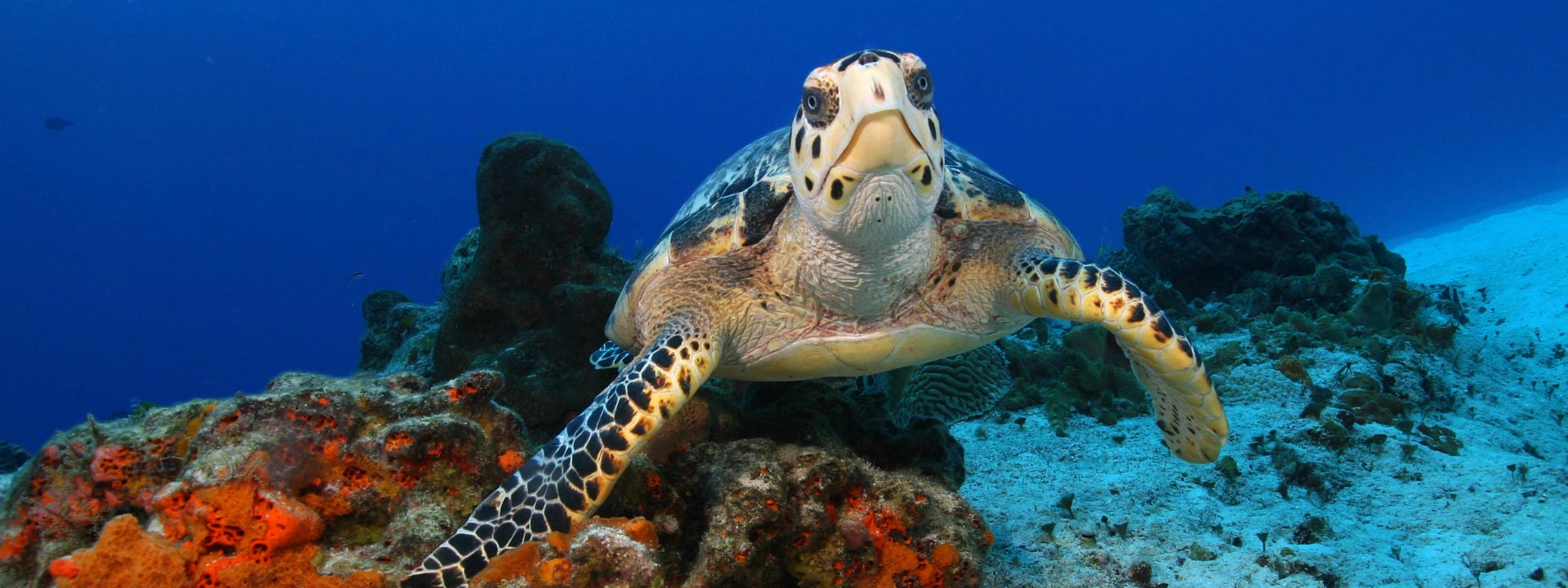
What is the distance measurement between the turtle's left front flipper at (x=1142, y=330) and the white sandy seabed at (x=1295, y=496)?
18.6 inches

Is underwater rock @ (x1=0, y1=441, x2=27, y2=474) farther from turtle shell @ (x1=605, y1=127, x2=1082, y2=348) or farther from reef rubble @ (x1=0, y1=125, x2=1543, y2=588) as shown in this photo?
turtle shell @ (x1=605, y1=127, x2=1082, y2=348)

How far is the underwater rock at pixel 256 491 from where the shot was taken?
1.72 metres

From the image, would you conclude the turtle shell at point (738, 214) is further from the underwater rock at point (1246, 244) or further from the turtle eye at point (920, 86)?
the underwater rock at point (1246, 244)

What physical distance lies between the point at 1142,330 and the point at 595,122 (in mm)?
153057

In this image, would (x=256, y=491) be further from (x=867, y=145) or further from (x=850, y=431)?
(x=850, y=431)

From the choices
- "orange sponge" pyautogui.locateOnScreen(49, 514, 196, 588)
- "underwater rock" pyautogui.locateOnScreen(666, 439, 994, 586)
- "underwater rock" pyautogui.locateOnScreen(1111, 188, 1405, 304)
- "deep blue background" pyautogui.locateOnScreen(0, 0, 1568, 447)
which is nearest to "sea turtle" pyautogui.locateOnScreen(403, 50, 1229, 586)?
"underwater rock" pyautogui.locateOnScreen(666, 439, 994, 586)

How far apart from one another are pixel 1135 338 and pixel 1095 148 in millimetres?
137200

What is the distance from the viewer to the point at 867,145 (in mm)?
2291

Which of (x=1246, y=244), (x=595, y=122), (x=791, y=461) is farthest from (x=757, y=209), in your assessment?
(x=595, y=122)

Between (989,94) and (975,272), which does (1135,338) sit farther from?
(989,94)

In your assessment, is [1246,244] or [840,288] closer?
[840,288]

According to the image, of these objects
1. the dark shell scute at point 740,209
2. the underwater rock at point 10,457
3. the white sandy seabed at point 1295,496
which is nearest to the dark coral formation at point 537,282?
the dark shell scute at point 740,209

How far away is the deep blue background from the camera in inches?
2965

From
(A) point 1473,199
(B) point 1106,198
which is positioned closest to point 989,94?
(B) point 1106,198
